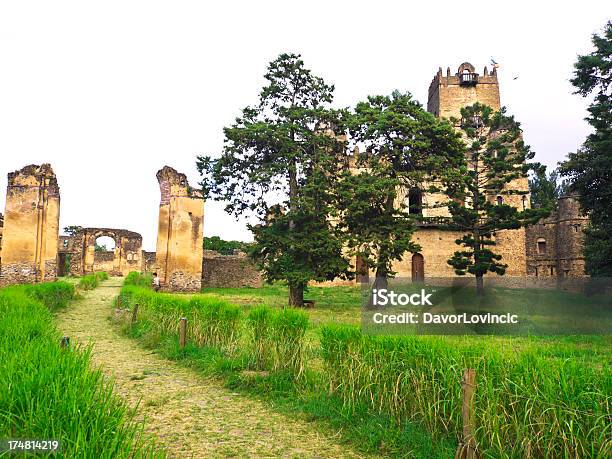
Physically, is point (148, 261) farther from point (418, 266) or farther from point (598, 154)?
point (598, 154)

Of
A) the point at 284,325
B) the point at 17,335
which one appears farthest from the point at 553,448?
the point at 17,335

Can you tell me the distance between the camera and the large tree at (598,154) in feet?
47.1

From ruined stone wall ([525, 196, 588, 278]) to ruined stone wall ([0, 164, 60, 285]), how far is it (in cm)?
2919

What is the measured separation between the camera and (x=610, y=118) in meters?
14.3

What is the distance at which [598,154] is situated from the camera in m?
14.6

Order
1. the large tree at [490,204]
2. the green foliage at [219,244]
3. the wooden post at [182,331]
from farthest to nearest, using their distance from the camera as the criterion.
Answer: the green foliage at [219,244]
the large tree at [490,204]
the wooden post at [182,331]

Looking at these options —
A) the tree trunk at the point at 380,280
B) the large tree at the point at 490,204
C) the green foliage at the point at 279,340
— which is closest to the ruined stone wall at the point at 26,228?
the tree trunk at the point at 380,280

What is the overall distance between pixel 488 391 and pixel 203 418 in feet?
10.0

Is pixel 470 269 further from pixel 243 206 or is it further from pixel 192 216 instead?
pixel 192 216

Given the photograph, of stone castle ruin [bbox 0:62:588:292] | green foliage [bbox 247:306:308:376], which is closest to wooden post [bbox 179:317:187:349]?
green foliage [bbox 247:306:308:376]

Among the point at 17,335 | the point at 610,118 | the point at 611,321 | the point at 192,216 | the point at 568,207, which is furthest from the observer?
the point at 568,207

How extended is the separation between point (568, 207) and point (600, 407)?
31.0 meters

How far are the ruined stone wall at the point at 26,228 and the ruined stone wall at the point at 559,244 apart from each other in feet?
95.8

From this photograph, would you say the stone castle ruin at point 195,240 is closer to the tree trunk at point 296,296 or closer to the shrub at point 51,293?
the tree trunk at point 296,296
